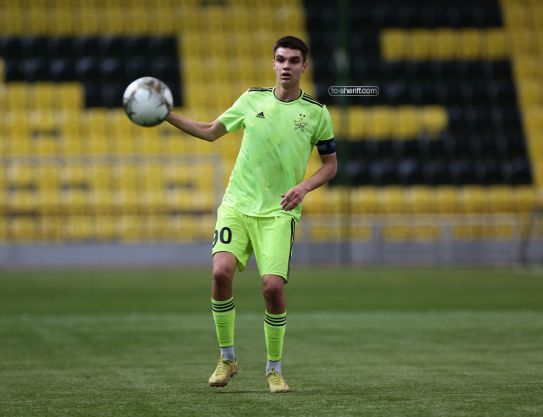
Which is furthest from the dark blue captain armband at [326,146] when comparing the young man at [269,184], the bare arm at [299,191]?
the bare arm at [299,191]

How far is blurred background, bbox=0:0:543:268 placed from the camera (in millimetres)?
27562

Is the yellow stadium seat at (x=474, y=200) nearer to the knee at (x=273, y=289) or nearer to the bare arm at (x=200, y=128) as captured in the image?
the bare arm at (x=200, y=128)

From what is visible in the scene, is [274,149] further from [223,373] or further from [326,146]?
[223,373]

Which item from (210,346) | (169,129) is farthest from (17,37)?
Result: (210,346)

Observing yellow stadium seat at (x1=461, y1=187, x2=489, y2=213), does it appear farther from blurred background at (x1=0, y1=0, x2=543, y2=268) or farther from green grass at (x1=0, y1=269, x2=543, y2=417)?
green grass at (x1=0, y1=269, x2=543, y2=417)

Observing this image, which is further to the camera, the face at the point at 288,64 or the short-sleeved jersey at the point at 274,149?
the short-sleeved jersey at the point at 274,149

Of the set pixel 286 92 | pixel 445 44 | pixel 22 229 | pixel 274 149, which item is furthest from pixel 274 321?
pixel 445 44

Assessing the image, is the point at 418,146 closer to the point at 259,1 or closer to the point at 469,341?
the point at 259,1

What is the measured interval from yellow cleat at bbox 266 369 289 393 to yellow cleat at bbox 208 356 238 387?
0.31 metres

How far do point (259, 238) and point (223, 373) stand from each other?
0.90 m

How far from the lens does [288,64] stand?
26.1 ft

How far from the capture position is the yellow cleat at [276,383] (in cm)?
773

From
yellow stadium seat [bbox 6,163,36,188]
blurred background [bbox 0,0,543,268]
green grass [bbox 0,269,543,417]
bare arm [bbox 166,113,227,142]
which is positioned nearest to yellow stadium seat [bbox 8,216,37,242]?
blurred background [bbox 0,0,543,268]

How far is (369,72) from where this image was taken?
31.2m
